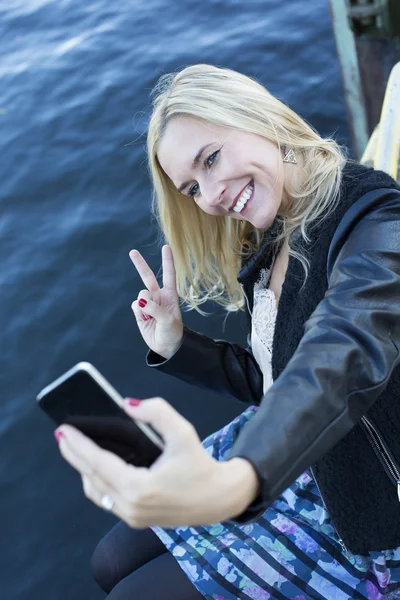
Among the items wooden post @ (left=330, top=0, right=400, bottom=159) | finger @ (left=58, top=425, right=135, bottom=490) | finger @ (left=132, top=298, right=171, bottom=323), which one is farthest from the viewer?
wooden post @ (left=330, top=0, right=400, bottom=159)

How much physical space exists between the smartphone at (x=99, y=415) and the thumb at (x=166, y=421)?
0.06 meters

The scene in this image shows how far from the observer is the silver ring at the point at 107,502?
44.6 inches

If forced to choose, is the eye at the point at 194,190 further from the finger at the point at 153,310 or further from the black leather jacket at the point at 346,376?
the black leather jacket at the point at 346,376

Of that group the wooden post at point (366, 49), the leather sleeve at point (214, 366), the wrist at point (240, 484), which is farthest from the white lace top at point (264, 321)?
the wooden post at point (366, 49)

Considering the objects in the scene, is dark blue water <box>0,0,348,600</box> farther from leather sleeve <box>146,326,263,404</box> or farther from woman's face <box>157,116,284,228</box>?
woman's face <box>157,116,284,228</box>

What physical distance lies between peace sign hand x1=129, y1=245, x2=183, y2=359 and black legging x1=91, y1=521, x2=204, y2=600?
2.04ft

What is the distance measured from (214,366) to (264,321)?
0.32m

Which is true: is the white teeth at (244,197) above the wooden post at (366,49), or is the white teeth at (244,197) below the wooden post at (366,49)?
above

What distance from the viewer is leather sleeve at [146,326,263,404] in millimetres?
2477

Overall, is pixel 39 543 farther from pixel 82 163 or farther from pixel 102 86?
pixel 102 86

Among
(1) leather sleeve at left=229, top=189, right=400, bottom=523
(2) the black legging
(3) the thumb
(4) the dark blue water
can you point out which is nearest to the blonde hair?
(1) leather sleeve at left=229, top=189, right=400, bottom=523

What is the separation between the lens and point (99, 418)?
4.11 feet

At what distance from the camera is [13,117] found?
6070mm

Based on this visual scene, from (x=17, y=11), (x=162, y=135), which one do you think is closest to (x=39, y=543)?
(x=162, y=135)
